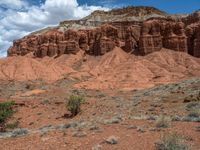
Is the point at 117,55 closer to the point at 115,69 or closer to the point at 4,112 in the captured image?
the point at 115,69

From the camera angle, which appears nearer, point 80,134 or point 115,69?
point 80,134

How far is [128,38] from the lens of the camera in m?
93.2

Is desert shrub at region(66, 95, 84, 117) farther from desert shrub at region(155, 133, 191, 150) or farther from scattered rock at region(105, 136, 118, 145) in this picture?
desert shrub at region(155, 133, 191, 150)

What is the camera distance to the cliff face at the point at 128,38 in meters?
85.1

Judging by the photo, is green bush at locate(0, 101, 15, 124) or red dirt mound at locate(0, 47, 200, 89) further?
red dirt mound at locate(0, 47, 200, 89)

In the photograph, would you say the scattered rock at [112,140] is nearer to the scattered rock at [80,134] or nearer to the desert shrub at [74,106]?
the scattered rock at [80,134]

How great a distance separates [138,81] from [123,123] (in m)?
47.9

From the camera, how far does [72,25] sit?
406 feet

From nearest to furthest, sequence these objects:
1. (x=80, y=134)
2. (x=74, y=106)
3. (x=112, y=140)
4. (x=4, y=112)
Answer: (x=112, y=140)
(x=80, y=134)
(x=4, y=112)
(x=74, y=106)

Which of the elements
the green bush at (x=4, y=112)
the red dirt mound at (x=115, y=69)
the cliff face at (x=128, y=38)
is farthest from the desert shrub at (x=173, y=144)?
the cliff face at (x=128, y=38)

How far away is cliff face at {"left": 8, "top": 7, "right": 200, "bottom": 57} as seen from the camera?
85125mm

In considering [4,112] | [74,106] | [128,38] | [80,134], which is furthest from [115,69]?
[80,134]

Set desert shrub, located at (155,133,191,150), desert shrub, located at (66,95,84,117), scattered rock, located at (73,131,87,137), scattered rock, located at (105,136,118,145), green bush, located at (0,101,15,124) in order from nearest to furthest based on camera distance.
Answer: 1. desert shrub, located at (155,133,191,150)
2. scattered rock, located at (105,136,118,145)
3. scattered rock, located at (73,131,87,137)
4. green bush, located at (0,101,15,124)
5. desert shrub, located at (66,95,84,117)

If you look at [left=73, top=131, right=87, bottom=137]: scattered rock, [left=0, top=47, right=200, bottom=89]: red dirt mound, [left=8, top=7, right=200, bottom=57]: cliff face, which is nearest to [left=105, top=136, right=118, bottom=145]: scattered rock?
[left=73, top=131, right=87, bottom=137]: scattered rock
